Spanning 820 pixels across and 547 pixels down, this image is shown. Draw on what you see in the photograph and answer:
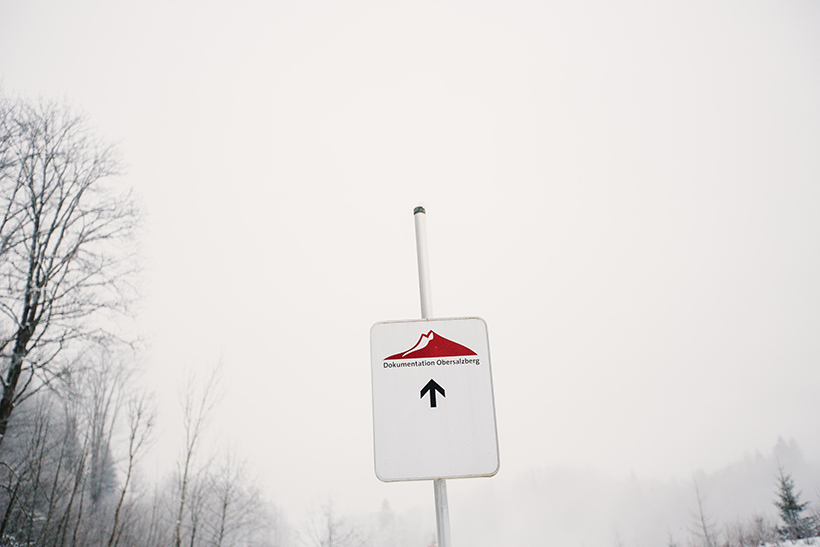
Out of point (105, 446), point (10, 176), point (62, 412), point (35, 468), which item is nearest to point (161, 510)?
point (105, 446)

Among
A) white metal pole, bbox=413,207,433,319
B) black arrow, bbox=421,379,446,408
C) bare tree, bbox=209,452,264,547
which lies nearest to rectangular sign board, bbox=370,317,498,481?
black arrow, bbox=421,379,446,408

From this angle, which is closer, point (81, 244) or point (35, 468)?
point (81, 244)

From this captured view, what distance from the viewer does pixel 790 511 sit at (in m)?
26.1

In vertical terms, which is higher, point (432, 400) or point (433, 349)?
point (433, 349)

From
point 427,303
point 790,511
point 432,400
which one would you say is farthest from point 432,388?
point 790,511

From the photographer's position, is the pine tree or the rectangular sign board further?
the pine tree

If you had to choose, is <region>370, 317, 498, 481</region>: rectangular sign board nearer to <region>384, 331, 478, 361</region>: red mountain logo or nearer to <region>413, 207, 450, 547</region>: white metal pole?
<region>384, 331, 478, 361</region>: red mountain logo

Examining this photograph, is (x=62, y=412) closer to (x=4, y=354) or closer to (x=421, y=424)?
(x=4, y=354)

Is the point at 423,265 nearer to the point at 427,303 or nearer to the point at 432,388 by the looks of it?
the point at 427,303

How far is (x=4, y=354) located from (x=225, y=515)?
38.9 feet

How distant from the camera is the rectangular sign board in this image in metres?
1.76

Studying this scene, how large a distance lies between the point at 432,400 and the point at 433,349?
0.66ft

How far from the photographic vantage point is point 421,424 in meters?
1.79

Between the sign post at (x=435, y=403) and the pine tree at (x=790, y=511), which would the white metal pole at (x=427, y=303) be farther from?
the pine tree at (x=790, y=511)
